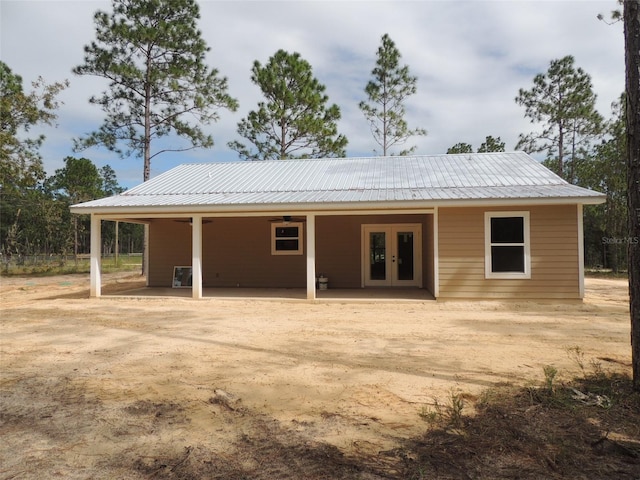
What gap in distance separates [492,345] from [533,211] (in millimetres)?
5198

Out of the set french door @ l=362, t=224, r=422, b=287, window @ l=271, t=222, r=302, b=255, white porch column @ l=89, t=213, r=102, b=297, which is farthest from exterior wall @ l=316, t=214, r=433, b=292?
white porch column @ l=89, t=213, r=102, b=297

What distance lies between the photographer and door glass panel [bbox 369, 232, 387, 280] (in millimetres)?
13961

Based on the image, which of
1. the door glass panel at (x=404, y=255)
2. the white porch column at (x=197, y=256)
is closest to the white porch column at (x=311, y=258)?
the white porch column at (x=197, y=256)

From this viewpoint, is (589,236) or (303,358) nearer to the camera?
(303,358)

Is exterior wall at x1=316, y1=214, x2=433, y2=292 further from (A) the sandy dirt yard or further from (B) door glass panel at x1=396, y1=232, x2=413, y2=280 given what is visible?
(A) the sandy dirt yard

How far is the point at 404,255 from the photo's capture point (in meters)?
14.0

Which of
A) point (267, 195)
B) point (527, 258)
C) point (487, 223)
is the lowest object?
point (527, 258)

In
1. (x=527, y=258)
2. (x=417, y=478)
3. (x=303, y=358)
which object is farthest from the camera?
(x=527, y=258)

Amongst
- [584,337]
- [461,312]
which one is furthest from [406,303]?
[584,337]

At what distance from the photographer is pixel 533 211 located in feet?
33.4

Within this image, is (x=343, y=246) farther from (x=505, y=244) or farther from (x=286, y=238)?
(x=505, y=244)

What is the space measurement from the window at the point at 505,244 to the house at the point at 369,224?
23 millimetres

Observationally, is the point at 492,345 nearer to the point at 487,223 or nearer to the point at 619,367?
the point at 619,367

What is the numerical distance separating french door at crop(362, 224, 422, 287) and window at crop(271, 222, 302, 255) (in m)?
2.09
